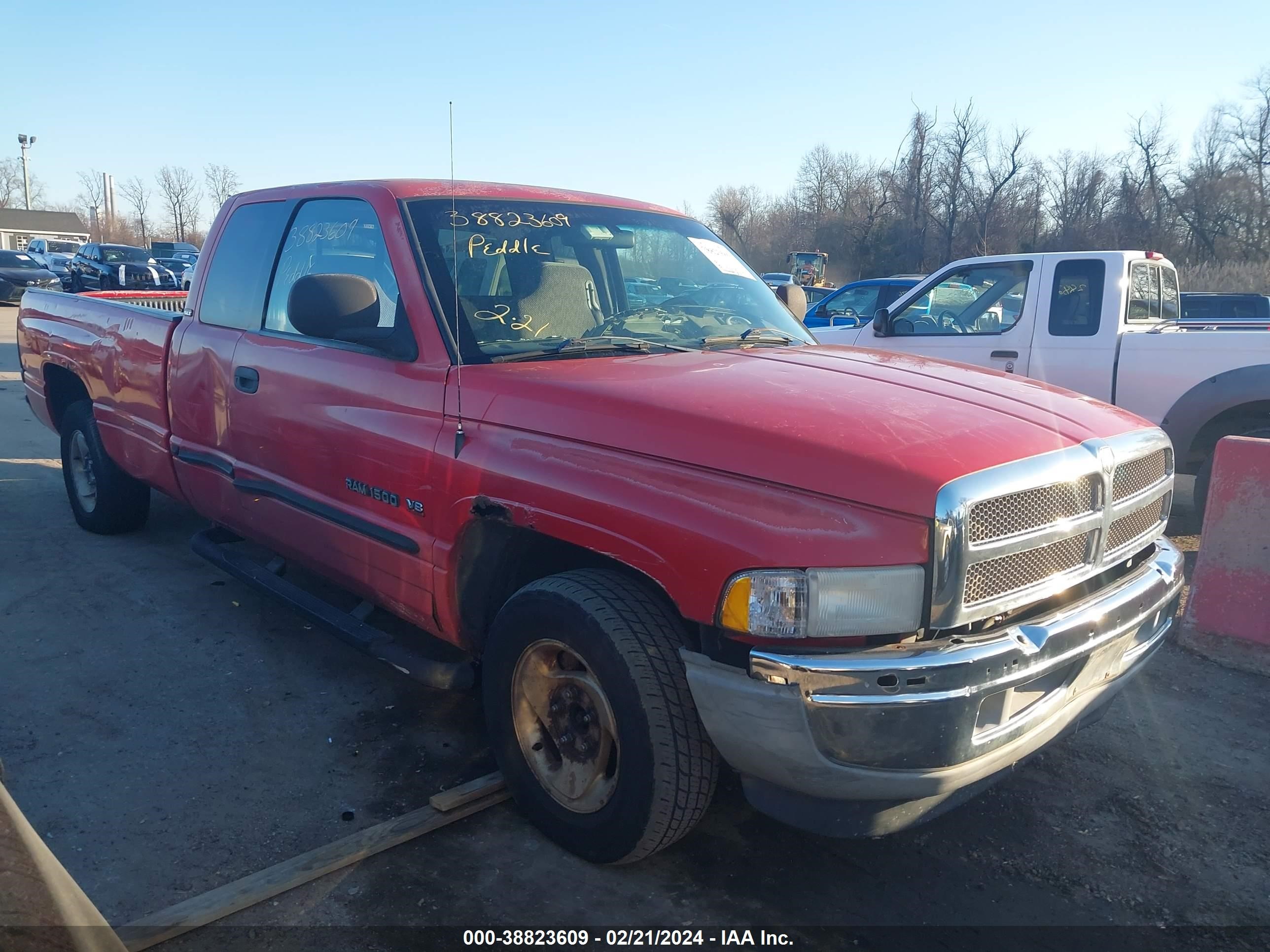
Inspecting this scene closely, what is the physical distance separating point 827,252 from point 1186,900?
48059mm

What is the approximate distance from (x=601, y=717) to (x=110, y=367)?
397 cm

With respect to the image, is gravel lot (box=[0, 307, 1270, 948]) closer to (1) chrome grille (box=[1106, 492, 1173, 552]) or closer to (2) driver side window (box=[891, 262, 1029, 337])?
(1) chrome grille (box=[1106, 492, 1173, 552])

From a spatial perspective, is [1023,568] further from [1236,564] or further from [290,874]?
[1236,564]

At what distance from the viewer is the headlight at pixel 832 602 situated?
2.23m

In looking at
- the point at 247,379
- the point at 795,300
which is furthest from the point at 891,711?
the point at 247,379

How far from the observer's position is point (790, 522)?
7.40ft

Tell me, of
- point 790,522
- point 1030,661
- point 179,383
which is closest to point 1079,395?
point 1030,661

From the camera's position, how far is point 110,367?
205 inches

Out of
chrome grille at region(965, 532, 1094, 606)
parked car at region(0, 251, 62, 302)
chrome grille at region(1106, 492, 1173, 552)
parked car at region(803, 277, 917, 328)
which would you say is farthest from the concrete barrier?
parked car at region(0, 251, 62, 302)

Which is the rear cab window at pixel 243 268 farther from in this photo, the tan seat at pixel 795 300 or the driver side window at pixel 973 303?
the driver side window at pixel 973 303

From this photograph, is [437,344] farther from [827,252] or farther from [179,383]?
[827,252]

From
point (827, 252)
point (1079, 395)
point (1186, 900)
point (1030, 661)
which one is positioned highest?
point (827, 252)

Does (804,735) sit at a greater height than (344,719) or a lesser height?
greater

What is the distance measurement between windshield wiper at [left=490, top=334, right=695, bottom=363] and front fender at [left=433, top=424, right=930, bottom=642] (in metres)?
0.33
